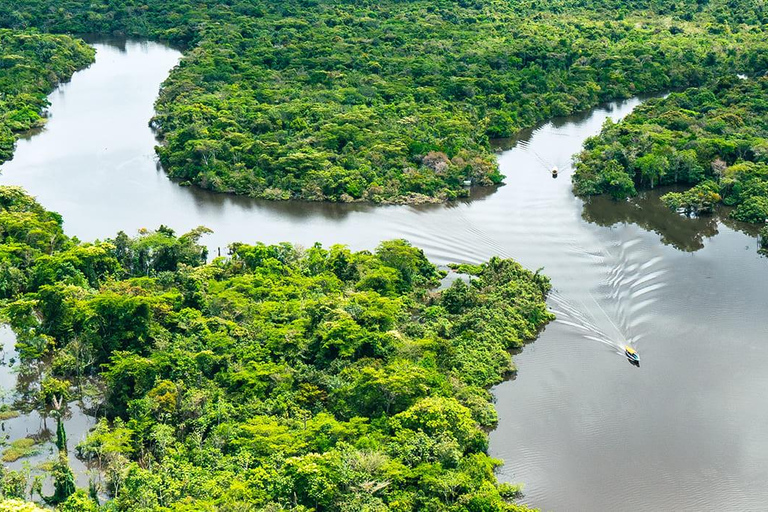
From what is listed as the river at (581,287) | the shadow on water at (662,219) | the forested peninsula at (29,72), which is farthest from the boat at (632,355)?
the forested peninsula at (29,72)

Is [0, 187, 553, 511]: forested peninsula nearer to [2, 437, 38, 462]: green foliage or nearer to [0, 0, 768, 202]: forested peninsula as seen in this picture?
[2, 437, 38, 462]: green foliage

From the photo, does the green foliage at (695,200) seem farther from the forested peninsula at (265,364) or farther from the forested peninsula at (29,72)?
the forested peninsula at (29,72)

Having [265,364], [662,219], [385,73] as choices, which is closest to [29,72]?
[385,73]

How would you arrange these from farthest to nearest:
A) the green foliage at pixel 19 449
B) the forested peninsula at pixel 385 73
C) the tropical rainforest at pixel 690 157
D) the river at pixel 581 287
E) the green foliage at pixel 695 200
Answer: the forested peninsula at pixel 385 73
the tropical rainforest at pixel 690 157
the green foliage at pixel 695 200
the river at pixel 581 287
the green foliage at pixel 19 449

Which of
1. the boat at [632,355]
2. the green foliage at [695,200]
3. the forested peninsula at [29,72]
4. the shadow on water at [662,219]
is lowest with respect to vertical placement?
the forested peninsula at [29,72]

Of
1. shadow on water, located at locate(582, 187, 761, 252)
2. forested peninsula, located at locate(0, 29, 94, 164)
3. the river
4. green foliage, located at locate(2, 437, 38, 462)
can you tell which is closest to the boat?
the river

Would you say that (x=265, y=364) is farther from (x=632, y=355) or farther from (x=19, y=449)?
(x=632, y=355)

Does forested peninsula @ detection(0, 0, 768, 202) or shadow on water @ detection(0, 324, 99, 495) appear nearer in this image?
shadow on water @ detection(0, 324, 99, 495)
